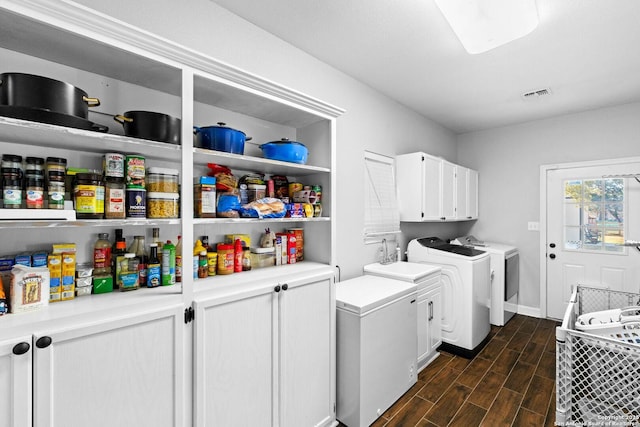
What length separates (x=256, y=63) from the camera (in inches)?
76.1

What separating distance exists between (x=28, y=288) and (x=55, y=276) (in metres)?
0.11

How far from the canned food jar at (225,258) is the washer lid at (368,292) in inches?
29.9

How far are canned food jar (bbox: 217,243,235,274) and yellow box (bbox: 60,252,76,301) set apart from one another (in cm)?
61

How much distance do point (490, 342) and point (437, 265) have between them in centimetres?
103

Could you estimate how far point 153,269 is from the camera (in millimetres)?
1301

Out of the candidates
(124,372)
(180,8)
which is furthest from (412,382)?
(180,8)

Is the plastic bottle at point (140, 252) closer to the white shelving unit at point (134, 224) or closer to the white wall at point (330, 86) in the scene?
the white shelving unit at point (134, 224)

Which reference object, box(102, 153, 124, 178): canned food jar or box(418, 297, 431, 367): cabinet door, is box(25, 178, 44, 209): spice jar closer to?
box(102, 153, 124, 178): canned food jar

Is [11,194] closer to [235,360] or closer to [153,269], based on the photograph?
[153,269]

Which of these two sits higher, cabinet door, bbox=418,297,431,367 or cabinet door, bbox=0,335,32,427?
cabinet door, bbox=0,335,32,427

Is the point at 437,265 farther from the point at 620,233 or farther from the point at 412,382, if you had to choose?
the point at 620,233

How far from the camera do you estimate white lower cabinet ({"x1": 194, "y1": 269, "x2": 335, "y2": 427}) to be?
1.28 metres

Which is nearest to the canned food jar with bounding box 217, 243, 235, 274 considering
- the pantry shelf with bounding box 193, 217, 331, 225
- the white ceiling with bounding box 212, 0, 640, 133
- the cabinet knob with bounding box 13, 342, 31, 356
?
the pantry shelf with bounding box 193, 217, 331, 225

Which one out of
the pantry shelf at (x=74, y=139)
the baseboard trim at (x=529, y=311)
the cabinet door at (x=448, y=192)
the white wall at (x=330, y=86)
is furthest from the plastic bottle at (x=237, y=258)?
the baseboard trim at (x=529, y=311)
